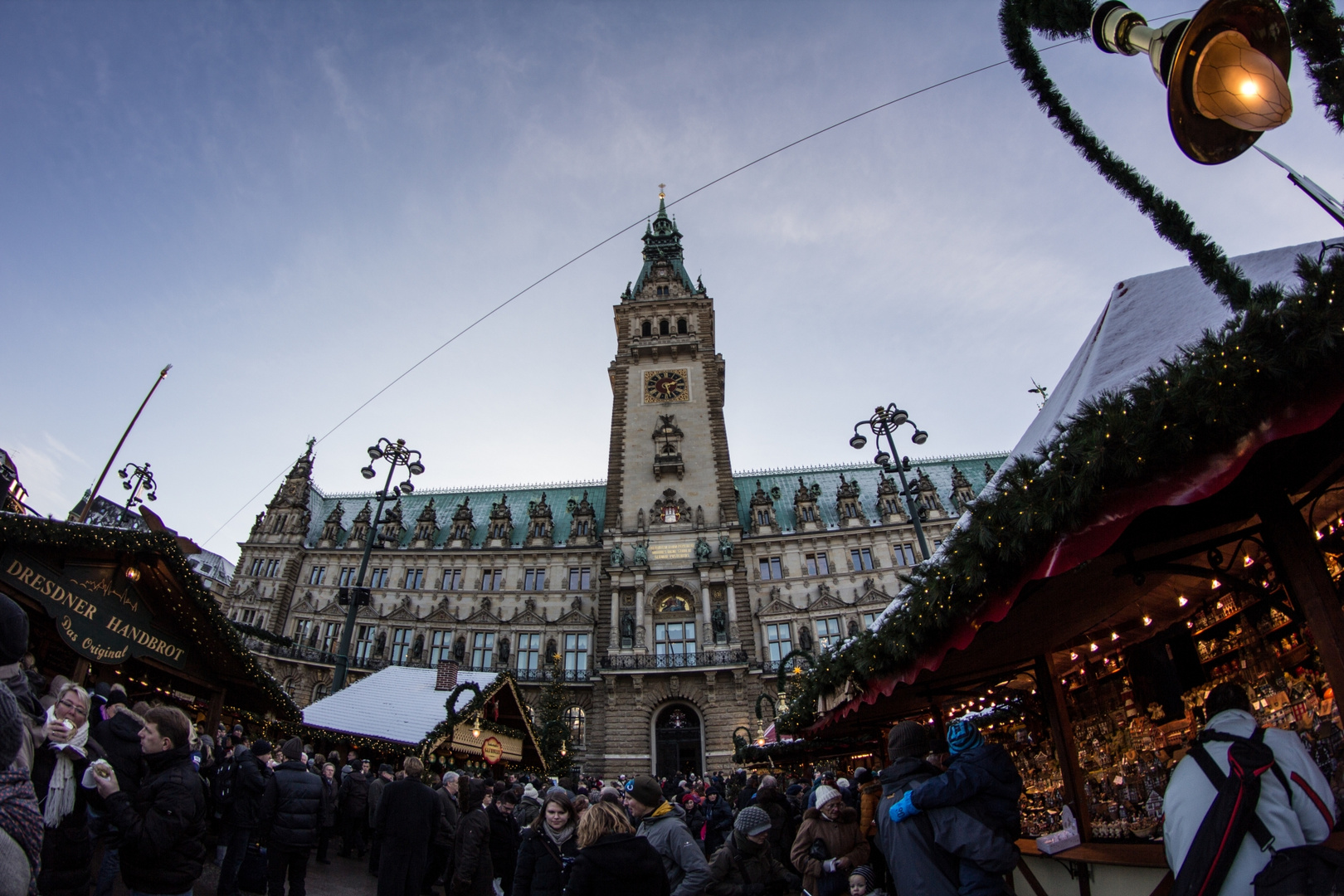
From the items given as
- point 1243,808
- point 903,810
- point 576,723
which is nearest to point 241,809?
point 903,810

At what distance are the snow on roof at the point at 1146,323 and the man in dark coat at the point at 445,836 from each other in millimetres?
7989

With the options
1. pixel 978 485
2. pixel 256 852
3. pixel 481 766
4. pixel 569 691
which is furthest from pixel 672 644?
pixel 256 852

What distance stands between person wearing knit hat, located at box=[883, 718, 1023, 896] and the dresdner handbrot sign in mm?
8724

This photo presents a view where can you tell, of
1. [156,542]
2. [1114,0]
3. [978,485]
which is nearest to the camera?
[1114,0]

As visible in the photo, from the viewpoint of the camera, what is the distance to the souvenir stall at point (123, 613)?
684 centimetres

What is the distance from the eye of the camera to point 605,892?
359 centimetres

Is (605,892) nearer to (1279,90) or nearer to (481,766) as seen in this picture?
(1279,90)

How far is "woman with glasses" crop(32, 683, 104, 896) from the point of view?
3879 millimetres

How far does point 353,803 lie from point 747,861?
8071mm

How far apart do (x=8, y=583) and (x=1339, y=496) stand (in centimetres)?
1146

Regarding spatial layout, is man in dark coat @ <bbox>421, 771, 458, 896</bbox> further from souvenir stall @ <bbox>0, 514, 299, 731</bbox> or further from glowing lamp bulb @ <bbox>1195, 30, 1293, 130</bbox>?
glowing lamp bulb @ <bbox>1195, 30, 1293, 130</bbox>

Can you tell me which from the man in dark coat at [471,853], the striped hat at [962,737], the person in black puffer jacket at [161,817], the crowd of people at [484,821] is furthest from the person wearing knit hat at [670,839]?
the person in black puffer jacket at [161,817]

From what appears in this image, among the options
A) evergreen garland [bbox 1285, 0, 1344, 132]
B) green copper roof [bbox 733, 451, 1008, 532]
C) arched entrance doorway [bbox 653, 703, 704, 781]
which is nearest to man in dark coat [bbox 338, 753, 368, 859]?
evergreen garland [bbox 1285, 0, 1344, 132]

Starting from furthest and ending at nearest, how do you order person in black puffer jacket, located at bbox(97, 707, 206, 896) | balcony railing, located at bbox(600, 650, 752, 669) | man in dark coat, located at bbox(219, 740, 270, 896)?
balcony railing, located at bbox(600, 650, 752, 669) → man in dark coat, located at bbox(219, 740, 270, 896) → person in black puffer jacket, located at bbox(97, 707, 206, 896)
